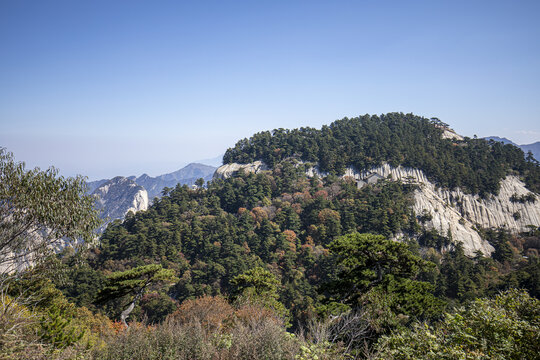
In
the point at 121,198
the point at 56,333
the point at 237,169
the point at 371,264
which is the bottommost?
the point at 121,198

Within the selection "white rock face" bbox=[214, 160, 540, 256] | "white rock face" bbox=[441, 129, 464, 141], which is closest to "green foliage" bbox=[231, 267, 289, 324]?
"white rock face" bbox=[214, 160, 540, 256]

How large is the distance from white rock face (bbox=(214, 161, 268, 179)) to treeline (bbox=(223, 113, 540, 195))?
196 centimetres

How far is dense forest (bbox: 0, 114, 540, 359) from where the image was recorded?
7688 mm

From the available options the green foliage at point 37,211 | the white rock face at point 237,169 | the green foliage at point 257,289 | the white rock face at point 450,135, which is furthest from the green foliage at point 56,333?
the white rock face at point 450,135

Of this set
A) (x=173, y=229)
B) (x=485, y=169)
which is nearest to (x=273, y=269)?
(x=173, y=229)

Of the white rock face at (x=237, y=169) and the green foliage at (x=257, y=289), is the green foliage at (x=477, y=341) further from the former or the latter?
the white rock face at (x=237, y=169)

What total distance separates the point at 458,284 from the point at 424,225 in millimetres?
17867

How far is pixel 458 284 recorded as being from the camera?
3419cm

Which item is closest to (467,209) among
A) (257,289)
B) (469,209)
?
(469,209)

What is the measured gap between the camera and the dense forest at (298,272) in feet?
25.2

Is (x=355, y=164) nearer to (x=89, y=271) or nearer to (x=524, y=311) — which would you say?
(x=89, y=271)

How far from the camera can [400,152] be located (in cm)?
6938

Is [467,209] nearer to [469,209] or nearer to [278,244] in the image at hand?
[469,209]

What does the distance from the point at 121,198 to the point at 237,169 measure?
13704 cm
